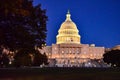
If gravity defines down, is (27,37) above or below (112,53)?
below

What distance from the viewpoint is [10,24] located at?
1401 inches

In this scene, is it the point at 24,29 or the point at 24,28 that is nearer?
the point at 24,29

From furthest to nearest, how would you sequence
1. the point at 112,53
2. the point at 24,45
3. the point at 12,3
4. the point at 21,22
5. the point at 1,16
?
1. the point at 112,53
2. the point at 24,45
3. the point at 21,22
4. the point at 1,16
5. the point at 12,3

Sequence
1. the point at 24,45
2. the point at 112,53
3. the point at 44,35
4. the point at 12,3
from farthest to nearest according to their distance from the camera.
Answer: the point at 112,53 < the point at 44,35 < the point at 24,45 < the point at 12,3

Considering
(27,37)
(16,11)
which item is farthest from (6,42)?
(16,11)

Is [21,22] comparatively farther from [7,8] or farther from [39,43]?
[7,8]

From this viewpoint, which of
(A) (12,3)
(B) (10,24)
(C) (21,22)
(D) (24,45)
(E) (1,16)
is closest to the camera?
(A) (12,3)

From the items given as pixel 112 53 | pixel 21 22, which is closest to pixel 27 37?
pixel 21 22

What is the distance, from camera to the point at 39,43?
44.8 metres

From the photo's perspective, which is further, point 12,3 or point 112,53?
point 112,53

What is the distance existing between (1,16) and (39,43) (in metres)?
12.9

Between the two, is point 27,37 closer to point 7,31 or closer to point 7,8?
point 7,31

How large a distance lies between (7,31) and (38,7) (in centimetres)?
702

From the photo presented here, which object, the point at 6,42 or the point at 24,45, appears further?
the point at 24,45
